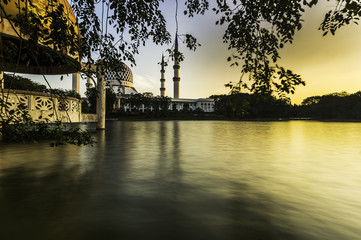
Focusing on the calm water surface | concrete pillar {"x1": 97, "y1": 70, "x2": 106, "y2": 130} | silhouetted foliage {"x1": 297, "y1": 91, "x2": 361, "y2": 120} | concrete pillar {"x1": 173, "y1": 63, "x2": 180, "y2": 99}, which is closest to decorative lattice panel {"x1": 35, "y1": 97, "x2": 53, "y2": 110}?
concrete pillar {"x1": 97, "y1": 70, "x2": 106, "y2": 130}

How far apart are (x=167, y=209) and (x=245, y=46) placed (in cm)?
469

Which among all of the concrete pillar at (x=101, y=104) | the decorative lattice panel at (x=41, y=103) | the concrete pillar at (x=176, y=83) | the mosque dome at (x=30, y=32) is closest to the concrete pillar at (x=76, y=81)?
the concrete pillar at (x=176, y=83)

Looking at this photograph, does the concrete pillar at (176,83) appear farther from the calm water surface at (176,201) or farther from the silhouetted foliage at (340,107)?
the calm water surface at (176,201)

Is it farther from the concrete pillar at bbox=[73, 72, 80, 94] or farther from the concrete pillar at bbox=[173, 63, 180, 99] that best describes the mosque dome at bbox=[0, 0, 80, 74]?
the concrete pillar at bbox=[173, 63, 180, 99]

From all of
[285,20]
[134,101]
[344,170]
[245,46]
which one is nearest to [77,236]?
[245,46]

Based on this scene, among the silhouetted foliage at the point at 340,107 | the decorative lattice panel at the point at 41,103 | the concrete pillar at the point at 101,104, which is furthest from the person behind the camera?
the silhouetted foliage at the point at 340,107

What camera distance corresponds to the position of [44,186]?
7.15 meters

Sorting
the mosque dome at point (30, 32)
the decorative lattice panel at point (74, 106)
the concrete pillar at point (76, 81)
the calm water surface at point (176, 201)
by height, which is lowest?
the calm water surface at point (176, 201)

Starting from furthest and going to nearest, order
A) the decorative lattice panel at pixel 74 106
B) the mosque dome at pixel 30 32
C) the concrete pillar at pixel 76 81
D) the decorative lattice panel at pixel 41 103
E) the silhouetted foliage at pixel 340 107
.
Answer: the concrete pillar at pixel 76 81
the silhouetted foliage at pixel 340 107
the decorative lattice panel at pixel 74 106
the decorative lattice panel at pixel 41 103
the mosque dome at pixel 30 32

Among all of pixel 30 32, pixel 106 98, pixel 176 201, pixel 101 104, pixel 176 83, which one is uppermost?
pixel 176 83

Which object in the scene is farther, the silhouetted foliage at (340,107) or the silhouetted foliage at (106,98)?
the silhouetted foliage at (340,107)

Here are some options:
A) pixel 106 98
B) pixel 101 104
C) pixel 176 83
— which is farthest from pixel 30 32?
pixel 176 83

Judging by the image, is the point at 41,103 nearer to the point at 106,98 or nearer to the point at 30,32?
the point at 30,32

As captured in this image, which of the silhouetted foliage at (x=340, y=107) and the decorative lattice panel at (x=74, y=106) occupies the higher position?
the silhouetted foliage at (x=340, y=107)
